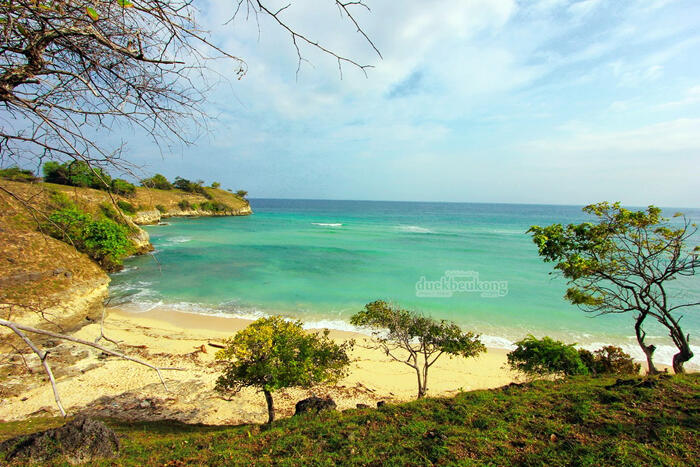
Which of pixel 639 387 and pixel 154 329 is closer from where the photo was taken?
pixel 639 387

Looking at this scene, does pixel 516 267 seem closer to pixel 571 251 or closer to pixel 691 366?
pixel 691 366

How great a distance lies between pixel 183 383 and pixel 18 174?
918 centimetres

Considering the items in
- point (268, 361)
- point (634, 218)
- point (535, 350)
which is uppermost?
point (634, 218)

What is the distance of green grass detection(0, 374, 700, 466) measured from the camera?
3.77m

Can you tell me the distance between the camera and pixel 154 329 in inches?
528

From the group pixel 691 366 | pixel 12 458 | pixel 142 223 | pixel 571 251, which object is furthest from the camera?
pixel 142 223

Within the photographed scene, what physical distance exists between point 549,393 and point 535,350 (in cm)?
329

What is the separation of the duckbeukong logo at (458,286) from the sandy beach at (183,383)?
7959 millimetres

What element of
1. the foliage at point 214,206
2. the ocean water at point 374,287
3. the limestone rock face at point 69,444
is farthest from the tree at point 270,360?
the foliage at point 214,206

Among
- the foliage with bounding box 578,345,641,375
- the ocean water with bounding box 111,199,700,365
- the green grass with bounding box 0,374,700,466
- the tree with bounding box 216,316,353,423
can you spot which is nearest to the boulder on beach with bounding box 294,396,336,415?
the tree with bounding box 216,316,353,423

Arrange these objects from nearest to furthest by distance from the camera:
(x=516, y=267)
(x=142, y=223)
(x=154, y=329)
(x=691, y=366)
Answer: (x=691, y=366) < (x=154, y=329) < (x=516, y=267) < (x=142, y=223)

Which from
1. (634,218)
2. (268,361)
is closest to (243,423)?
(268,361)

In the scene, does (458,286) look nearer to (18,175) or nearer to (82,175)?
(82,175)

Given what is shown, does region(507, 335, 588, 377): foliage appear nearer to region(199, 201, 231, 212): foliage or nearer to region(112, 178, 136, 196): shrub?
region(112, 178, 136, 196): shrub
